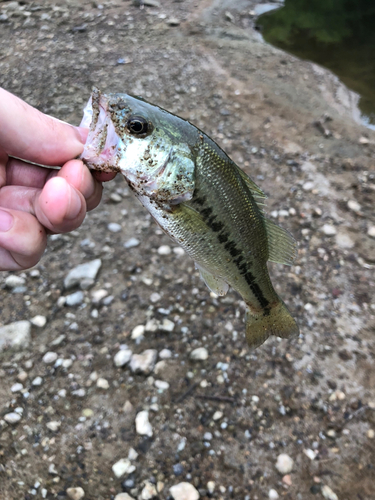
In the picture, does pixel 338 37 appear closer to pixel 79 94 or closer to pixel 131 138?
pixel 79 94

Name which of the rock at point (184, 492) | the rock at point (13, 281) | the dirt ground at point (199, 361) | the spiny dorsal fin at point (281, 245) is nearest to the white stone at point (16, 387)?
the dirt ground at point (199, 361)

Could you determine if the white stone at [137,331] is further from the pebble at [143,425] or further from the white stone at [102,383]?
the pebble at [143,425]

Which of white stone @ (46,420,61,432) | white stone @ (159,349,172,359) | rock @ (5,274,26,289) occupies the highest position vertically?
rock @ (5,274,26,289)

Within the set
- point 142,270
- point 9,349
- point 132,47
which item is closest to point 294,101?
point 132,47

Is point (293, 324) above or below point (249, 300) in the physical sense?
below

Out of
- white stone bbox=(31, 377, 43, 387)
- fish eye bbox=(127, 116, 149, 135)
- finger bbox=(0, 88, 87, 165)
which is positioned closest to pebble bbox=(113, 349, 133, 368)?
white stone bbox=(31, 377, 43, 387)

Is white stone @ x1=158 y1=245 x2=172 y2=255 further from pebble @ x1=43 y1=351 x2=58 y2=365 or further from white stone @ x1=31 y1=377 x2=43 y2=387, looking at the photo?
white stone @ x1=31 y1=377 x2=43 y2=387
